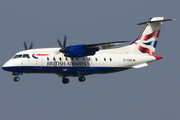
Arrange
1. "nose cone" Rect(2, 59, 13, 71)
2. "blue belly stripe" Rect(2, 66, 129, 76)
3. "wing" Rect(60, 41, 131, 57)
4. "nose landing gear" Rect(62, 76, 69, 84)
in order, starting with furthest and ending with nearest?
1. "nose landing gear" Rect(62, 76, 69, 84)
2. "wing" Rect(60, 41, 131, 57)
3. "blue belly stripe" Rect(2, 66, 129, 76)
4. "nose cone" Rect(2, 59, 13, 71)

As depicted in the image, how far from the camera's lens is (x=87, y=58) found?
3103cm

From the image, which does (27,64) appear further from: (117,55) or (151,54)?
(151,54)

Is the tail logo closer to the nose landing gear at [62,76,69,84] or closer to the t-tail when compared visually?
the t-tail


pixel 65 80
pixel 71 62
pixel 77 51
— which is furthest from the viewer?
pixel 65 80

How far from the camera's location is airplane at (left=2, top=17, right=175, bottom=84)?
29078mm

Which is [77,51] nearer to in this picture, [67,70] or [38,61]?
[67,70]

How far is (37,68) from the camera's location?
1148 inches

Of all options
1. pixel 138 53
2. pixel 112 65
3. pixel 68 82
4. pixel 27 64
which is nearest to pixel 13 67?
pixel 27 64

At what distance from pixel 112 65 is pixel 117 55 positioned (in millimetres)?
1004

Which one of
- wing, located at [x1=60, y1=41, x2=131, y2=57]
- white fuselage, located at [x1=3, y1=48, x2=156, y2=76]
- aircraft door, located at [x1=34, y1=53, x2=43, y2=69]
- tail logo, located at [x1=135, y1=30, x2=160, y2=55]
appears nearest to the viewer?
white fuselage, located at [x1=3, y1=48, x2=156, y2=76]

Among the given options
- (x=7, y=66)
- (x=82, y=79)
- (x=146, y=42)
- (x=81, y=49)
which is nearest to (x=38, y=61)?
(x=7, y=66)

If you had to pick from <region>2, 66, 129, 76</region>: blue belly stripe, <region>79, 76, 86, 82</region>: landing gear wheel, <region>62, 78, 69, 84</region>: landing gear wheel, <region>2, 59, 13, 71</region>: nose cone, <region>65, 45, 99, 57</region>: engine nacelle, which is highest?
<region>65, 45, 99, 57</region>: engine nacelle

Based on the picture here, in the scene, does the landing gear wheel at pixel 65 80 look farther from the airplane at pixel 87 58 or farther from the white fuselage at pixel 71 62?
the white fuselage at pixel 71 62

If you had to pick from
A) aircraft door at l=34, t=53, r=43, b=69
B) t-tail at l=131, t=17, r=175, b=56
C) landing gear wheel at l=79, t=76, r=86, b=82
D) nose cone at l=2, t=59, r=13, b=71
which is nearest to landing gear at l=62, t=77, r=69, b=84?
landing gear wheel at l=79, t=76, r=86, b=82
